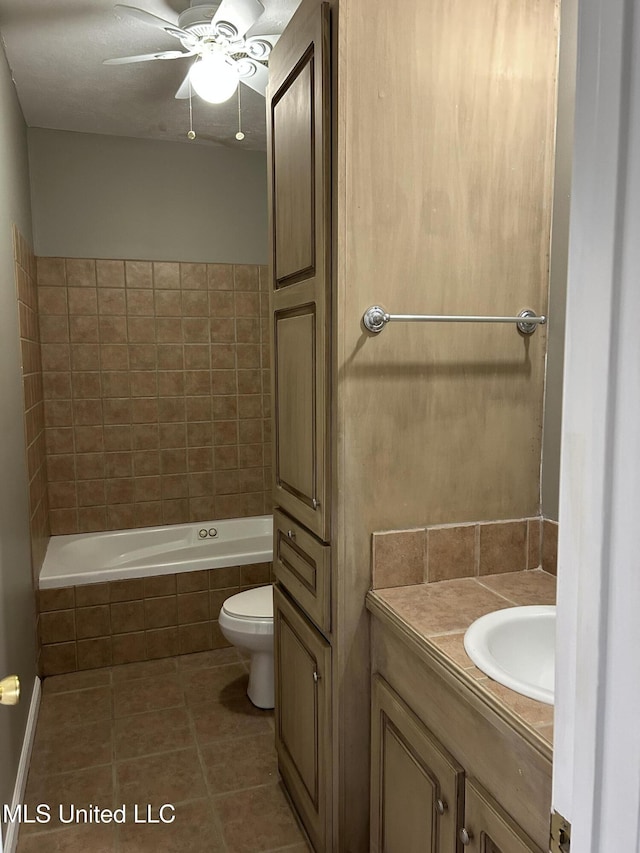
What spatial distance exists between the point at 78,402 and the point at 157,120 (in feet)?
5.06

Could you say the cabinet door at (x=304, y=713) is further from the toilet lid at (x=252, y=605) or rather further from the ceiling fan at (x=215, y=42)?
the ceiling fan at (x=215, y=42)

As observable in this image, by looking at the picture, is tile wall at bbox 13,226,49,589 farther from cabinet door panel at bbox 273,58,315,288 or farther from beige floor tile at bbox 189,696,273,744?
cabinet door panel at bbox 273,58,315,288

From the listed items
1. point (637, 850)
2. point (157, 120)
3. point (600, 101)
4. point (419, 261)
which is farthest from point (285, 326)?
point (157, 120)

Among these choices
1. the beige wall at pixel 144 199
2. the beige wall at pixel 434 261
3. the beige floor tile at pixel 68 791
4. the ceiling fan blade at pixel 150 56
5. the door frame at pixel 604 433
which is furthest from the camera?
the beige wall at pixel 144 199

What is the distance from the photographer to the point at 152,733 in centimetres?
262

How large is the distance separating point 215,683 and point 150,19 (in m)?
2.69

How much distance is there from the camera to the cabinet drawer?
1719 mm

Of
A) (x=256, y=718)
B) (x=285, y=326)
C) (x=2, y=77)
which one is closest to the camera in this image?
(x=285, y=326)

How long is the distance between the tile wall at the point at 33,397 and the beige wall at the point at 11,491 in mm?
141

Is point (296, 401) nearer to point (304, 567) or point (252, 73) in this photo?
point (304, 567)

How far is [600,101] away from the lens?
546 millimetres

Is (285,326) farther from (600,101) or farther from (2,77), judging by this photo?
(2,77)

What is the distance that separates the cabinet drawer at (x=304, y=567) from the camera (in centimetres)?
172

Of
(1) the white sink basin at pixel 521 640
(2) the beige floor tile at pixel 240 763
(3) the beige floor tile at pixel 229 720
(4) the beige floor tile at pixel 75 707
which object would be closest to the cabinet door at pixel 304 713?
(2) the beige floor tile at pixel 240 763
